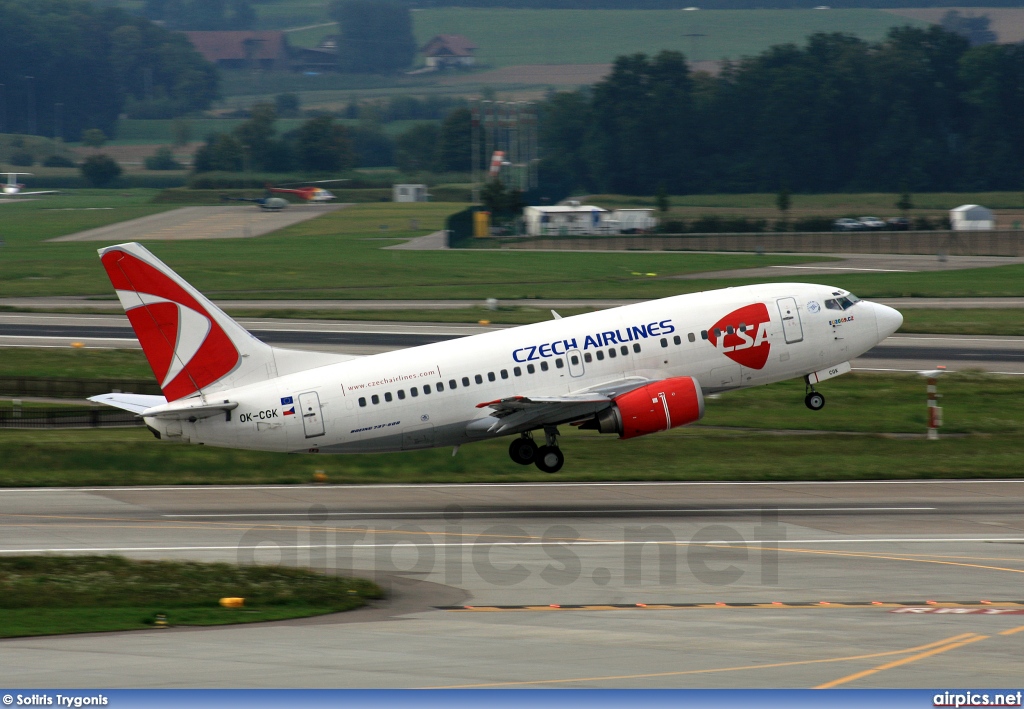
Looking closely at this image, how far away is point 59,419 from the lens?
49156 millimetres

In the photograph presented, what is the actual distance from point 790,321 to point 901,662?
76.5 ft

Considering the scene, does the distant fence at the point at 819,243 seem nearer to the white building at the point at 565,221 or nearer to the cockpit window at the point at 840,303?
the white building at the point at 565,221

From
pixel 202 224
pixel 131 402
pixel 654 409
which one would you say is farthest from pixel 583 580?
pixel 202 224

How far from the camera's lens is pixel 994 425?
4612 centimetres

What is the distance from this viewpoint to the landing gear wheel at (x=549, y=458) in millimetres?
40188

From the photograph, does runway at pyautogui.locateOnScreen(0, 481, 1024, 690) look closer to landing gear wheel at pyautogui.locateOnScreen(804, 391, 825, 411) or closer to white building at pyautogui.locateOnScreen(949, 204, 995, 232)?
landing gear wheel at pyautogui.locateOnScreen(804, 391, 825, 411)

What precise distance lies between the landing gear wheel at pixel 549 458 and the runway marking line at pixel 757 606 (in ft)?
49.8

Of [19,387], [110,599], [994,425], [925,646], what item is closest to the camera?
[925,646]

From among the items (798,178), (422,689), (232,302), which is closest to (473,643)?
(422,689)

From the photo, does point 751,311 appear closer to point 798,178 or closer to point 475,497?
point 475,497

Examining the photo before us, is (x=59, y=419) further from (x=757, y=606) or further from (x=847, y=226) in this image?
(x=847, y=226)

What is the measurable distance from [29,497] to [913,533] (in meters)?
26.6

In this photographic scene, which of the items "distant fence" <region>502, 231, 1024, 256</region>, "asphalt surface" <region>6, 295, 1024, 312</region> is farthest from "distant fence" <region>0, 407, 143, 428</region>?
"distant fence" <region>502, 231, 1024, 256</region>

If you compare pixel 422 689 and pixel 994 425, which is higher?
pixel 422 689
